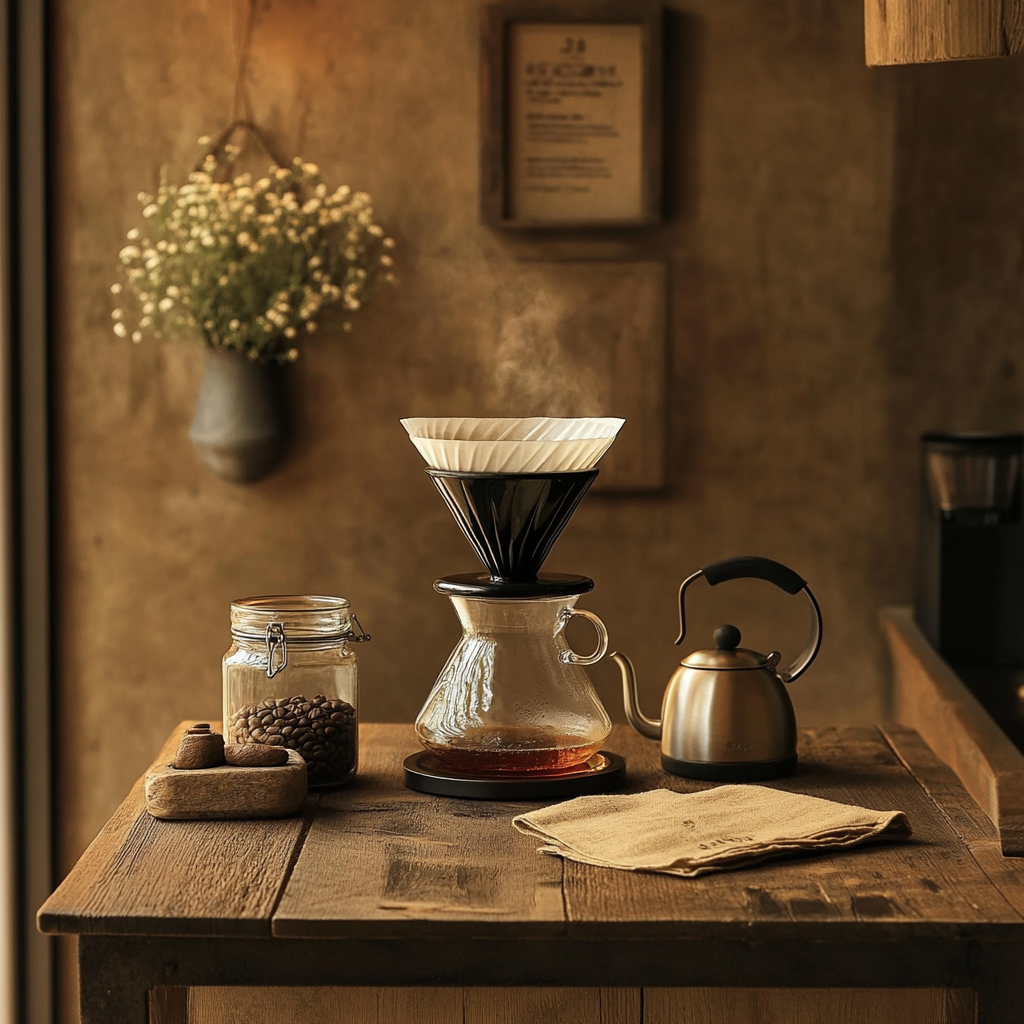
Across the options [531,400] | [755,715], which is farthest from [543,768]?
[531,400]

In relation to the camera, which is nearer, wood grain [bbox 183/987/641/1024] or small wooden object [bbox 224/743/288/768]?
wood grain [bbox 183/987/641/1024]

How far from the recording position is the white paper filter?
1496 millimetres

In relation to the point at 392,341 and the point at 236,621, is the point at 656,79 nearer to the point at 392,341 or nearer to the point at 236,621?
the point at 392,341

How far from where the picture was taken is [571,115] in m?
2.64

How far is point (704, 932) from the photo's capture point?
1136 millimetres

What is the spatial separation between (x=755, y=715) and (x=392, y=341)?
1.39m

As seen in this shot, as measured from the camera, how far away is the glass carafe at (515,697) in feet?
5.01

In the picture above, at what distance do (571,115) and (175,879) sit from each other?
187cm

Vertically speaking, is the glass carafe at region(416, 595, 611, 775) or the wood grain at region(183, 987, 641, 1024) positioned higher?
the glass carafe at region(416, 595, 611, 775)

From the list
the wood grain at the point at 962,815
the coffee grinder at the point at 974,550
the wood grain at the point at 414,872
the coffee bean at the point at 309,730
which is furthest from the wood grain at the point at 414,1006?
the coffee grinder at the point at 974,550

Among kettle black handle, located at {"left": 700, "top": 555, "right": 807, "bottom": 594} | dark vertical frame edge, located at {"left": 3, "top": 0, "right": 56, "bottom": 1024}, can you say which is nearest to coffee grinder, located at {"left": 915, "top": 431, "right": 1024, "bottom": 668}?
kettle black handle, located at {"left": 700, "top": 555, "right": 807, "bottom": 594}

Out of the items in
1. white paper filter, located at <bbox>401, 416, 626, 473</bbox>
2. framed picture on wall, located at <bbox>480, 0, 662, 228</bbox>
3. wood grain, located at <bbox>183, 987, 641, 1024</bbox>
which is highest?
framed picture on wall, located at <bbox>480, 0, 662, 228</bbox>

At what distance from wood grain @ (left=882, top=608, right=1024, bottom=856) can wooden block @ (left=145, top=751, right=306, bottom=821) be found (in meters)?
0.76

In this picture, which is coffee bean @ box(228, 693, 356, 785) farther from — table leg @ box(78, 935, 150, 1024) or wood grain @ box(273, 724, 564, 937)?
table leg @ box(78, 935, 150, 1024)
